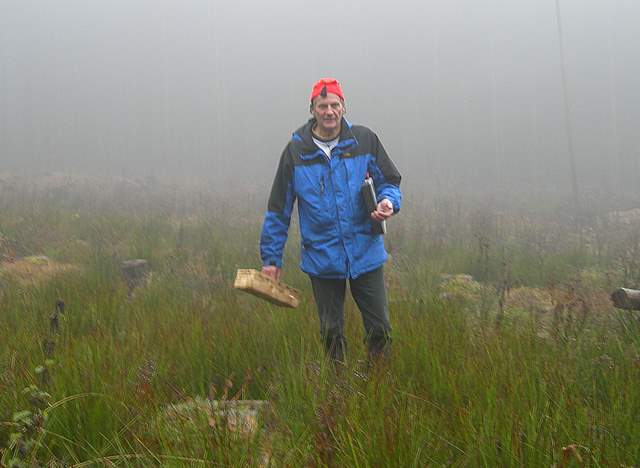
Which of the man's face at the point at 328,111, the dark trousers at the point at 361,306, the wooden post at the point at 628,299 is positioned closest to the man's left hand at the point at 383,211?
the dark trousers at the point at 361,306

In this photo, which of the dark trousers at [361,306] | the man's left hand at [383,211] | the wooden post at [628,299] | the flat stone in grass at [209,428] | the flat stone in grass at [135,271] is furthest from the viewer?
the flat stone in grass at [135,271]

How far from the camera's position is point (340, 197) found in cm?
322

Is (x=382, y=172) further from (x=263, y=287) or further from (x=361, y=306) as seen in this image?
(x=263, y=287)

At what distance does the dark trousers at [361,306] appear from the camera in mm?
3293

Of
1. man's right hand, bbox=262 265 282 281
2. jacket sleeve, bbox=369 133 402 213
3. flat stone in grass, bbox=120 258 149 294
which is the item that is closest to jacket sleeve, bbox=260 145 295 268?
man's right hand, bbox=262 265 282 281

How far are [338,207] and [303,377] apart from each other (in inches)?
47.0

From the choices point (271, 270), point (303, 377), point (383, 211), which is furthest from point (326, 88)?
point (303, 377)

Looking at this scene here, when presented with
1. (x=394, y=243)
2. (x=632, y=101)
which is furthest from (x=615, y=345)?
(x=632, y=101)

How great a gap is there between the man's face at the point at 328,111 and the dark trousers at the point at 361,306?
37.9 inches

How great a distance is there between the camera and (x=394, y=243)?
Answer: 8.59 m

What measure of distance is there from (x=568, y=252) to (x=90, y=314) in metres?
7.07

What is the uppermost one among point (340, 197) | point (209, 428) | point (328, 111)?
point (328, 111)

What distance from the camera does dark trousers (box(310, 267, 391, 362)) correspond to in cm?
329

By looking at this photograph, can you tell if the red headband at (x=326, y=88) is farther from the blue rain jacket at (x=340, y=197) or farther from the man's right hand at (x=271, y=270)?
the man's right hand at (x=271, y=270)
